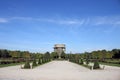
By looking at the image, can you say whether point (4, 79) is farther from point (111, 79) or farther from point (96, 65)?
point (96, 65)

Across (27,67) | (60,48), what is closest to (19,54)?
(60,48)

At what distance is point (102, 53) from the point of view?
7931cm

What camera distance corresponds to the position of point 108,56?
252 ft

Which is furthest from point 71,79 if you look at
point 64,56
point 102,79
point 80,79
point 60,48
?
point 60,48

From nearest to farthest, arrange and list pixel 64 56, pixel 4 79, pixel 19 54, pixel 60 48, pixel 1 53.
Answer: pixel 4 79
pixel 1 53
pixel 19 54
pixel 64 56
pixel 60 48

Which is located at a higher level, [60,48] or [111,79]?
[60,48]

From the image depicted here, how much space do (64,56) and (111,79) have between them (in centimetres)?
8995

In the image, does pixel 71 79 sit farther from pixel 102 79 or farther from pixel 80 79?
pixel 102 79

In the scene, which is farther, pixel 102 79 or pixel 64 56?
pixel 64 56

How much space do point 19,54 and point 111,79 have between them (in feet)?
237

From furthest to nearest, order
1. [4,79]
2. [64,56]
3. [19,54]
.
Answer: [64,56], [19,54], [4,79]

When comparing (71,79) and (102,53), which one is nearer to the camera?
(71,79)

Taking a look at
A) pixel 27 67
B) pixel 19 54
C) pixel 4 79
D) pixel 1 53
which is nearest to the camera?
pixel 4 79

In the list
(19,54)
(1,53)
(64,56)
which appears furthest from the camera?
(64,56)
